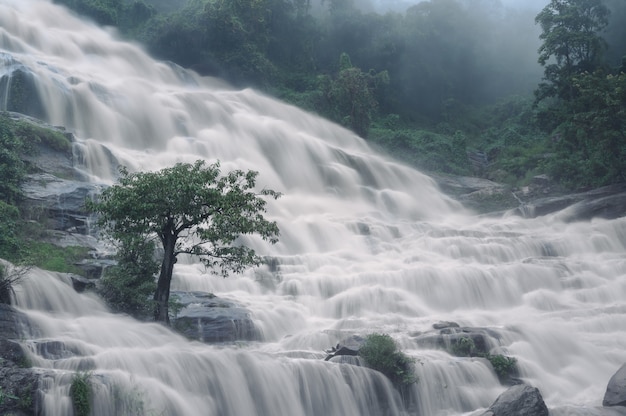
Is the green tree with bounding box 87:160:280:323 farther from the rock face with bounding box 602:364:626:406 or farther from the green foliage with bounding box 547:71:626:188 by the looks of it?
the green foliage with bounding box 547:71:626:188

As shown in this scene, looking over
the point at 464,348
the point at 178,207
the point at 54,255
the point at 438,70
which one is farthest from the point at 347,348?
the point at 438,70

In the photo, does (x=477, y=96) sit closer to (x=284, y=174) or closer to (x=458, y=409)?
(x=284, y=174)

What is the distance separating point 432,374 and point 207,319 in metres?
6.30

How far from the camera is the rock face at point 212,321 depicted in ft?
52.0

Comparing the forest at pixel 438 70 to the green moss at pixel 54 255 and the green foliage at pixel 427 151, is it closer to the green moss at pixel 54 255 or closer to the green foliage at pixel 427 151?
the green foliage at pixel 427 151

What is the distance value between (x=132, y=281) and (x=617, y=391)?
40.4 ft

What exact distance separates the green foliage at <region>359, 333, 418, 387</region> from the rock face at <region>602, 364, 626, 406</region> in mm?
4359

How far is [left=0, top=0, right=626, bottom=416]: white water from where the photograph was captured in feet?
41.6

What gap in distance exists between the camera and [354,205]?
3603cm

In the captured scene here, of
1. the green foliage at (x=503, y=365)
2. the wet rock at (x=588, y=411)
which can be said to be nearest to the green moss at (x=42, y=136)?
the green foliage at (x=503, y=365)

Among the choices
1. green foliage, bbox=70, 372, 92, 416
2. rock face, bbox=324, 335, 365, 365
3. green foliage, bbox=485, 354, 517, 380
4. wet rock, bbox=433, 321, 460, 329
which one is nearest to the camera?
green foliage, bbox=70, 372, 92, 416

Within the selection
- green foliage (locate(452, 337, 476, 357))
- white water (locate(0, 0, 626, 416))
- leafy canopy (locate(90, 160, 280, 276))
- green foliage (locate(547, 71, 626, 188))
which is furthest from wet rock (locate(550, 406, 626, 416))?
green foliage (locate(547, 71, 626, 188))

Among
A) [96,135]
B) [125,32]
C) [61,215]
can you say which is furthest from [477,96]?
[61,215]

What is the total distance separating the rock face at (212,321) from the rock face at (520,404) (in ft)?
23.5
